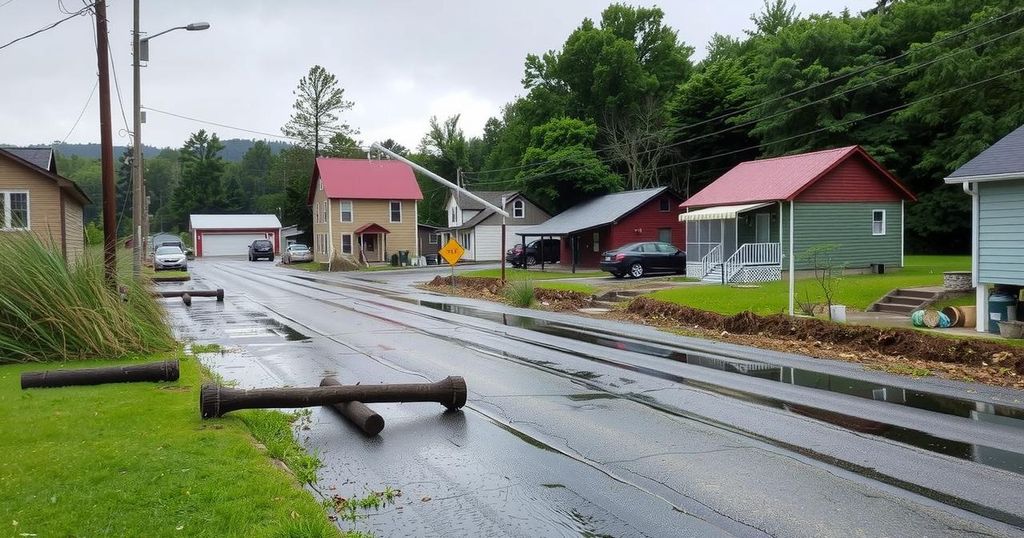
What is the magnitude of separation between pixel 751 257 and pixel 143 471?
27.3 m

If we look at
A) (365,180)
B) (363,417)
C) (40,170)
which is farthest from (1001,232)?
(365,180)

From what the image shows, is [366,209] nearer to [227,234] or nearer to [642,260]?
[642,260]

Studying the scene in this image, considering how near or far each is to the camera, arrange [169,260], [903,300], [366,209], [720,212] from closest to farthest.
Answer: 1. [903,300]
2. [720,212]
3. [169,260]
4. [366,209]

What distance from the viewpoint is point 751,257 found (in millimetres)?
30562

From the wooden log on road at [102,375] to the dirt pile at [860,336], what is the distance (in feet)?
40.0

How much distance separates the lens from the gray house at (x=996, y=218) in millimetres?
16297

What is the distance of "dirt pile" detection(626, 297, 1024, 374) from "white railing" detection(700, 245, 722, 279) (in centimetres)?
1220

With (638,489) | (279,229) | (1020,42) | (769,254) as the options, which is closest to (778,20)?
(1020,42)

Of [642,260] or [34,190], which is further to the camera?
[642,260]

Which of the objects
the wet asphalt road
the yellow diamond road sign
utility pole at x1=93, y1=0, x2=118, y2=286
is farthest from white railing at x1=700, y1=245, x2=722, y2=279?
utility pole at x1=93, y1=0, x2=118, y2=286

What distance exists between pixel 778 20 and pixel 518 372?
67263mm

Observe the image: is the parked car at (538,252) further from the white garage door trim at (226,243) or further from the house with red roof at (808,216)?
the white garage door trim at (226,243)

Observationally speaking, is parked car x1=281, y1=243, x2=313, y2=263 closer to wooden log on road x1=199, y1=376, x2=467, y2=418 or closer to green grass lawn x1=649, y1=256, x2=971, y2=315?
green grass lawn x1=649, y1=256, x2=971, y2=315

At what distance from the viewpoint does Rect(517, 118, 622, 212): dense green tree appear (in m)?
58.6
